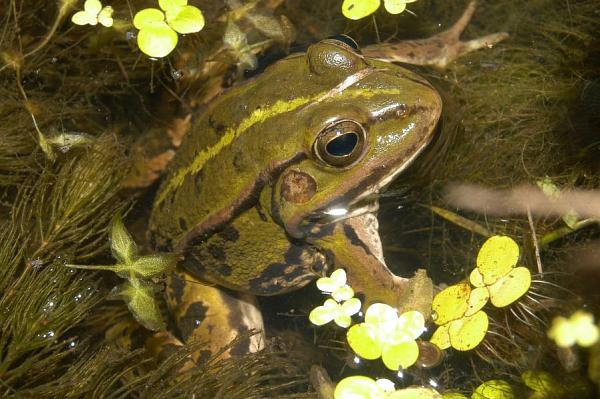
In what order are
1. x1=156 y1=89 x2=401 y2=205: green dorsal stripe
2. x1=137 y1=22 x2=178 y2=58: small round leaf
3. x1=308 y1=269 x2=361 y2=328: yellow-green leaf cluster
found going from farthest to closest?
x1=137 y1=22 x2=178 y2=58: small round leaf
x1=308 y1=269 x2=361 y2=328: yellow-green leaf cluster
x1=156 y1=89 x2=401 y2=205: green dorsal stripe

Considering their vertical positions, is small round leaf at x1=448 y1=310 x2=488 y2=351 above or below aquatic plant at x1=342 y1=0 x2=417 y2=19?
below

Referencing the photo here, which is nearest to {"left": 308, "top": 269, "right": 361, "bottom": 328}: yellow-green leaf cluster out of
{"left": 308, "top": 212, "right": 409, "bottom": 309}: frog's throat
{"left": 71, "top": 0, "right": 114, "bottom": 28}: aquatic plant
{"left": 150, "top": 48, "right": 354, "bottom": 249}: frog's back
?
{"left": 308, "top": 212, "right": 409, "bottom": 309}: frog's throat

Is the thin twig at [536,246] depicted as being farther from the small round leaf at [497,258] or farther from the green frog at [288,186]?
the green frog at [288,186]

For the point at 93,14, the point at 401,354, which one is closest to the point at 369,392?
the point at 401,354

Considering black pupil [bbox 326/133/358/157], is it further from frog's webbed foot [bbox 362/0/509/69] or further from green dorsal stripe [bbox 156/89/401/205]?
frog's webbed foot [bbox 362/0/509/69]

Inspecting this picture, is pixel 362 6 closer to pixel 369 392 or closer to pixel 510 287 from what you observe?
pixel 510 287

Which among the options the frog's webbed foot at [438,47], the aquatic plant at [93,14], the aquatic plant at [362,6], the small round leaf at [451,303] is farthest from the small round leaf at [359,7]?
the small round leaf at [451,303]

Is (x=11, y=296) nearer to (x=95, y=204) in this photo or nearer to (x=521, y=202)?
(x=95, y=204)
